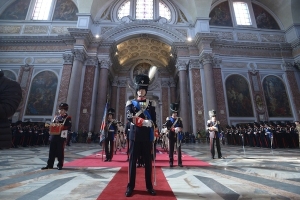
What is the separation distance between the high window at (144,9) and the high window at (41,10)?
24.1 ft

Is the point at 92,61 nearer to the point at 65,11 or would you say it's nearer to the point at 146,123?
the point at 65,11

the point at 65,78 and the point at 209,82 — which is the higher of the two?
the point at 65,78

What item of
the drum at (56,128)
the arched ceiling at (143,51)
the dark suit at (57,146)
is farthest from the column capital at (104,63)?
the drum at (56,128)

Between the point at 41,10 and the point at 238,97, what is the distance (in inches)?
852

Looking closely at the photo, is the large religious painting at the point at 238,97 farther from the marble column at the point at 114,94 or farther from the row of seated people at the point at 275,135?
the marble column at the point at 114,94

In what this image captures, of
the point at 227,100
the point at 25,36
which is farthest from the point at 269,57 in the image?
the point at 25,36

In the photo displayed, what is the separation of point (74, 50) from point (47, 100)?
489cm

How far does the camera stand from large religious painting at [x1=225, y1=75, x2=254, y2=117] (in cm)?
1439

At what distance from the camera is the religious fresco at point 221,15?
1739 centimetres

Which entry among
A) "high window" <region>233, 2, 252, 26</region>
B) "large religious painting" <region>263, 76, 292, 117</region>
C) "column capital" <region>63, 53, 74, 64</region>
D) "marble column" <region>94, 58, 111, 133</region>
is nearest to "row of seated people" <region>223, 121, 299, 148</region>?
"large religious painting" <region>263, 76, 292, 117</region>

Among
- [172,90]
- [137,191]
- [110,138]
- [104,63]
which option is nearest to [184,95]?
[172,90]

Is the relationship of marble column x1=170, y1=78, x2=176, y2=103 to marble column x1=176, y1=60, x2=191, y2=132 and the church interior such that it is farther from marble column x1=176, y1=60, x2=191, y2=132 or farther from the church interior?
marble column x1=176, y1=60, x2=191, y2=132

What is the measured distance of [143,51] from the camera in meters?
21.0

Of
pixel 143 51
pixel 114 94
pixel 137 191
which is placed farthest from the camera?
pixel 143 51
